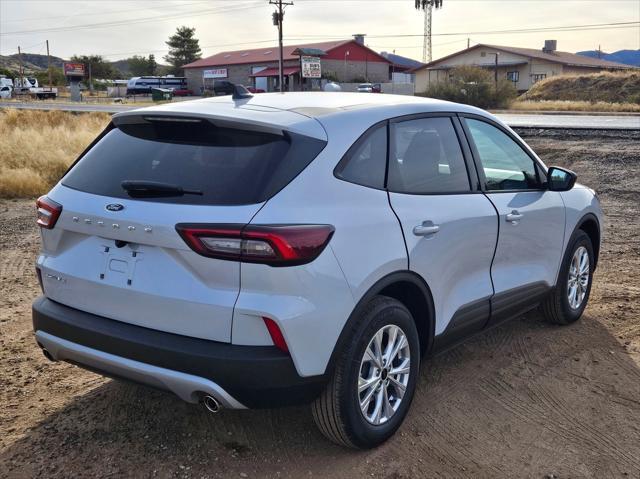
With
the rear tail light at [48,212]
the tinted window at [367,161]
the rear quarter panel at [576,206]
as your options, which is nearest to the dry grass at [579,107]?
the rear quarter panel at [576,206]

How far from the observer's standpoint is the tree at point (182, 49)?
119 meters

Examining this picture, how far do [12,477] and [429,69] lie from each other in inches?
2953

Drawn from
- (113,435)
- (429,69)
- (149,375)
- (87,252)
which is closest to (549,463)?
(149,375)

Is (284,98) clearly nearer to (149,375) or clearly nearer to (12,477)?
(149,375)

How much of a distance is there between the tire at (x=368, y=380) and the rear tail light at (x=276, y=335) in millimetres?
343

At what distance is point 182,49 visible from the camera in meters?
119

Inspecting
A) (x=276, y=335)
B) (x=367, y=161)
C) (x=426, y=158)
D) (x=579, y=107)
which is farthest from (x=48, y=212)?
(x=579, y=107)

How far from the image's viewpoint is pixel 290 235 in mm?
2844

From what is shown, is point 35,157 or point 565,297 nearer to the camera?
point 565,297

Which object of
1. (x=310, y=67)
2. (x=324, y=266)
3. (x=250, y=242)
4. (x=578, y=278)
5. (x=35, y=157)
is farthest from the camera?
(x=310, y=67)

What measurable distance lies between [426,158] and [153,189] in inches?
63.0

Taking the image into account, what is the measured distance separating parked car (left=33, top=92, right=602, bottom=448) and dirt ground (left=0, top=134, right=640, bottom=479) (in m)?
0.29

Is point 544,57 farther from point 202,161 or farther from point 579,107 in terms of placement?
point 202,161

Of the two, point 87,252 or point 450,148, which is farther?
point 450,148
